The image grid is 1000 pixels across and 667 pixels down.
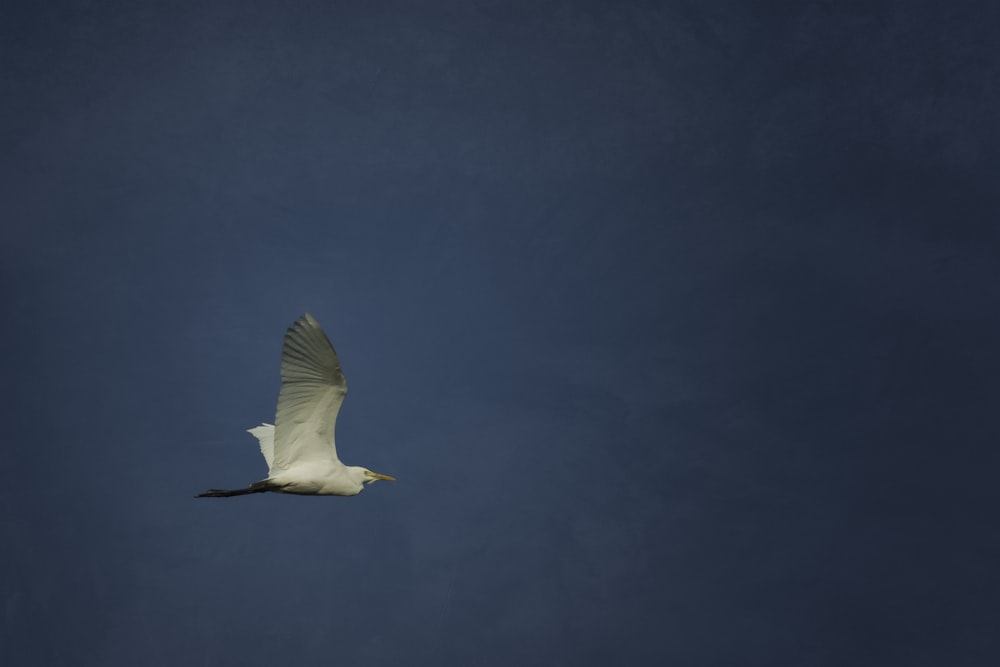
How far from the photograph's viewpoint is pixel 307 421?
6586 mm

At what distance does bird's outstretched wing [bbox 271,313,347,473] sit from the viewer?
621 cm

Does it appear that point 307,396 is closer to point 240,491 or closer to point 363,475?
point 240,491

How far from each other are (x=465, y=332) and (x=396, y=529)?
1.99 m

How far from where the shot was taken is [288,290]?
9719 mm

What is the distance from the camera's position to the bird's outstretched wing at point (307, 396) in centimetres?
621

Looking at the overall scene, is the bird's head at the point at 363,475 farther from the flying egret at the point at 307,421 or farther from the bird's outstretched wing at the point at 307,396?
the bird's outstretched wing at the point at 307,396

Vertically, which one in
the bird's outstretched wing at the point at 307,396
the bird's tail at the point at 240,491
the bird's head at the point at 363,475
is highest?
the bird's outstretched wing at the point at 307,396

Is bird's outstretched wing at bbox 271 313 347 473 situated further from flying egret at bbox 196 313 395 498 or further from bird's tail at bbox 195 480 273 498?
bird's tail at bbox 195 480 273 498

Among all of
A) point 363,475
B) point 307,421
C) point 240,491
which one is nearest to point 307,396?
point 307,421

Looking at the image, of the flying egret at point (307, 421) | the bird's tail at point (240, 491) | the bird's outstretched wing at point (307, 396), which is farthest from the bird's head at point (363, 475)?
the bird's tail at point (240, 491)

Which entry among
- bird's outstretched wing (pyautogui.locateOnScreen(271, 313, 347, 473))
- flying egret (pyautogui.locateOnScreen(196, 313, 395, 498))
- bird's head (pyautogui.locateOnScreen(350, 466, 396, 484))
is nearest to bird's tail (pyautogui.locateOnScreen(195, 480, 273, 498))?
flying egret (pyautogui.locateOnScreen(196, 313, 395, 498))

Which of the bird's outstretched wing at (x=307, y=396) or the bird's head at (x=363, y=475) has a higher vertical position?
the bird's outstretched wing at (x=307, y=396)

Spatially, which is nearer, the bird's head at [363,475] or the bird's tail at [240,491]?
the bird's tail at [240,491]

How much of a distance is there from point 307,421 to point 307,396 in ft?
0.65
